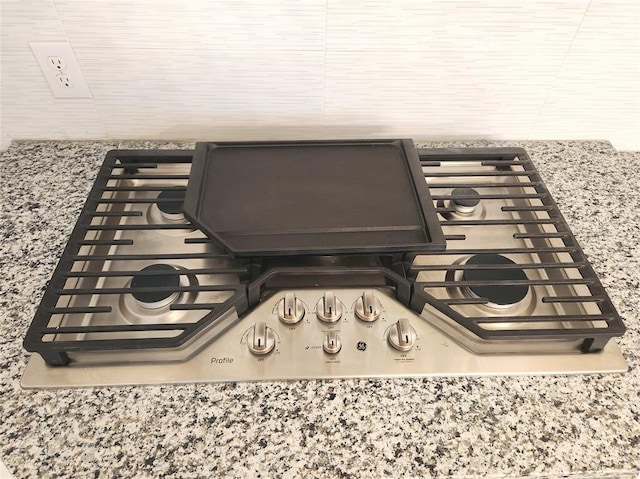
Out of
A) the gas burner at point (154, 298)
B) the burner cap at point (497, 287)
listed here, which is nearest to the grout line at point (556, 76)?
the burner cap at point (497, 287)

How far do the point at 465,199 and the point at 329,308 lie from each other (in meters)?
0.34

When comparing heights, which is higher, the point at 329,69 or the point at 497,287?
the point at 329,69

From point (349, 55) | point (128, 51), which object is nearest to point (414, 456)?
point (349, 55)

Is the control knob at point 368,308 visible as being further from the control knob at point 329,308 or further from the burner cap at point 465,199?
the burner cap at point 465,199

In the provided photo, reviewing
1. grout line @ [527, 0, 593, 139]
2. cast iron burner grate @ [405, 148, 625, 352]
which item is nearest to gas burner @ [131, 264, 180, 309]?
cast iron burner grate @ [405, 148, 625, 352]

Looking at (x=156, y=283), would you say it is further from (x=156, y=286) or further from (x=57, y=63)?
(x=57, y=63)

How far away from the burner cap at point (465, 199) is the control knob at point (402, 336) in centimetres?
28

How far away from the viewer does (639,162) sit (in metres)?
1.03

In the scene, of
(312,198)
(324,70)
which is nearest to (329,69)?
(324,70)

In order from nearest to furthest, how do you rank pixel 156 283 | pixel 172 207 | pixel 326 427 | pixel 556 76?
pixel 326 427 < pixel 156 283 < pixel 172 207 < pixel 556 76

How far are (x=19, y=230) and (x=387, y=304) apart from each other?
63 centimetres

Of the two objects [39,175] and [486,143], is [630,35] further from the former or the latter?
[39,175]

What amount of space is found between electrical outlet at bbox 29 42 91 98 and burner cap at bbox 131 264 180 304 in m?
0.44

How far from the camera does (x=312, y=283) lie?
76 centimetres
